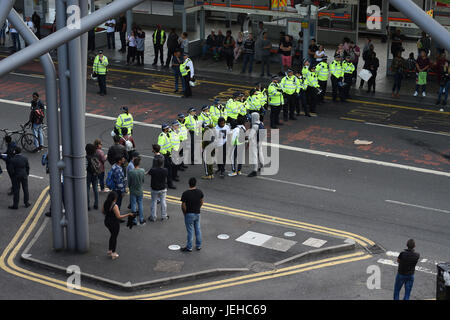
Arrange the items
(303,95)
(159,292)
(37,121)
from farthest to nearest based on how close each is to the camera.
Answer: (303,95), (37,121), (159,292)

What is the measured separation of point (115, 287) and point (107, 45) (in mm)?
24285

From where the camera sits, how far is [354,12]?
3559 cm

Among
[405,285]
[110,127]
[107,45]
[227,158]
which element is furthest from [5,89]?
[405,285]

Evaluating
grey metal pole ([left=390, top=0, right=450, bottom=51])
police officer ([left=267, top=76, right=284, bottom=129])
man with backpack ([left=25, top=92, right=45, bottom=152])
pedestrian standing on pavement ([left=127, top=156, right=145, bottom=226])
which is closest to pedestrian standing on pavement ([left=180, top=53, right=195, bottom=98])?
police officer ([left=267, top=76, right=284, bottom=129])

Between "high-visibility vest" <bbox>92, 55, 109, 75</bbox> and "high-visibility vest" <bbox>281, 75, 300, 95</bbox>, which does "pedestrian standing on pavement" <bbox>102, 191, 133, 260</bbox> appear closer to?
"high-visibility vest" <bbox>281, 75, 300, 95</bbox>

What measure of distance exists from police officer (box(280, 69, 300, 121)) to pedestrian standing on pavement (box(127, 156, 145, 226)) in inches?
359

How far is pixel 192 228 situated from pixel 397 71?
15177mm

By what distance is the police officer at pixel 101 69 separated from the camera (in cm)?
2852

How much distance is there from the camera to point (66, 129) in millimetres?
15938

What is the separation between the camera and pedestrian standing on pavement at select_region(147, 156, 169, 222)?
17.9 metres

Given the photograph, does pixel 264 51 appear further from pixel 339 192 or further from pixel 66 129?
pixel 66 129

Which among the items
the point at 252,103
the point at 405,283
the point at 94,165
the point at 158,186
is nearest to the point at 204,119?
the point at 252,103

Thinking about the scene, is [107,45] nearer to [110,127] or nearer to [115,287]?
[110,127]

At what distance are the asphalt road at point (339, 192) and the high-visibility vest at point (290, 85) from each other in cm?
107
